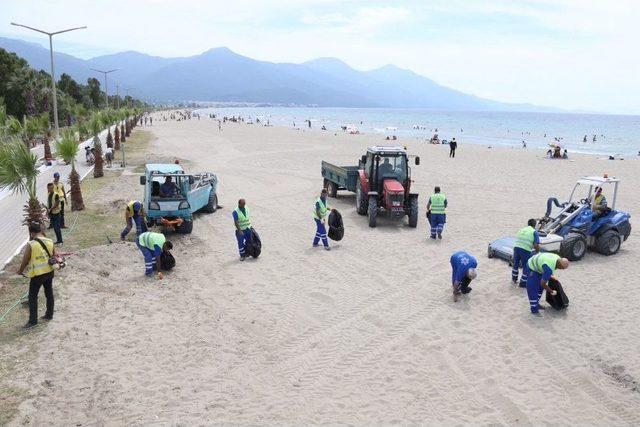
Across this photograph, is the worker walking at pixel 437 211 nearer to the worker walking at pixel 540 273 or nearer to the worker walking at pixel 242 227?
the worker walking at pixel 540 273

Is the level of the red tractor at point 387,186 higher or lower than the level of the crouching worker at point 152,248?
higher

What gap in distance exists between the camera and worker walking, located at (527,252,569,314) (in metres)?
8.41

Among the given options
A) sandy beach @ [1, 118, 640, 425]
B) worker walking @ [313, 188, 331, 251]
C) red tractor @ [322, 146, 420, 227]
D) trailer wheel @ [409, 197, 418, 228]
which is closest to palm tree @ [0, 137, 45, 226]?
sandy beach @ [1, 118, 640, 425]

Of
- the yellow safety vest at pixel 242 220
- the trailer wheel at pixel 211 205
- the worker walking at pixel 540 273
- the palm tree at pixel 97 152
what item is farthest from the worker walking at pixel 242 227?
the palm tree at pixel 97 152

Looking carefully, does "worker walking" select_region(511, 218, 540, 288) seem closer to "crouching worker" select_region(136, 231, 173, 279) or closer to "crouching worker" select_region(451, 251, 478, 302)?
"crouching worker" select_region(451, 251, 478, 302)

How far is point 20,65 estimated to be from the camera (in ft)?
148

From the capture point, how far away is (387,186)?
14.9m

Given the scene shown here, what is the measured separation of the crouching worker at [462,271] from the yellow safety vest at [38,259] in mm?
6936

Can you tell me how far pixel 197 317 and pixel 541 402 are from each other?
212 inches

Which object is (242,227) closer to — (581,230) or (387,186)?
(387,186)

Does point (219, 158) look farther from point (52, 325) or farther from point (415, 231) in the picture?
point (52, 325)

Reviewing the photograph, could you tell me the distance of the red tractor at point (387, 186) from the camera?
47.9ft

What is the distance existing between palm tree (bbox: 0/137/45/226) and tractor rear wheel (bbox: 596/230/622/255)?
42.7ft

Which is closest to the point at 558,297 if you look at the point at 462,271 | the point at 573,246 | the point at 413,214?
the point at 462,271
